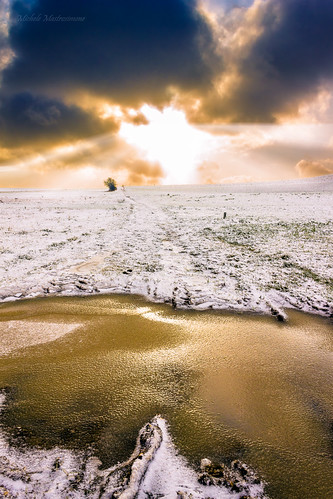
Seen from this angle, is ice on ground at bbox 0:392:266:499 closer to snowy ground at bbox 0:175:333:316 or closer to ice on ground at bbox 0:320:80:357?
ice on ground at bbox 0:320:80:357

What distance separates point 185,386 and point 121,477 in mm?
1612

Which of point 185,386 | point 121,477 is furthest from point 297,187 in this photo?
point 121,477

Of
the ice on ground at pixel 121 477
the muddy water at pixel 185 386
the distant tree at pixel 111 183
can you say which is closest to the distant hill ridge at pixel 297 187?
the distant tree at pixel 111 183

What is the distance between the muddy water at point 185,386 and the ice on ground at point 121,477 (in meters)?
0.15

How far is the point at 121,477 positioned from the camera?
275cm

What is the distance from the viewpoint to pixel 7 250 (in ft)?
38.5

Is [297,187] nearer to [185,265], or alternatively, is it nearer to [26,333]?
[185,265]

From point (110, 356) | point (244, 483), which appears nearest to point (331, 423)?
point (244, 483)

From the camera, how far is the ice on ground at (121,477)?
2625mm

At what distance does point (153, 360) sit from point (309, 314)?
433cm

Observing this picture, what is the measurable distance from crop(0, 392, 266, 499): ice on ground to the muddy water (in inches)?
5.7

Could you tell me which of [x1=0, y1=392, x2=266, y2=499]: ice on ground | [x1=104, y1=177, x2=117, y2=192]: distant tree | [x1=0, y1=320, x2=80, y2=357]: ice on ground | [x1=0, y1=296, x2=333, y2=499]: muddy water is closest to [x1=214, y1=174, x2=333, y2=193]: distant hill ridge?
[x1=104, y1=177, x2=117, y2=192]: distant tree

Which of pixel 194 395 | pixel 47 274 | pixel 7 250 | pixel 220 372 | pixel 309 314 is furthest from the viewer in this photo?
pixel 7 250

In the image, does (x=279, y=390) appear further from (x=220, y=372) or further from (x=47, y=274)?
(x=47, y=274)
